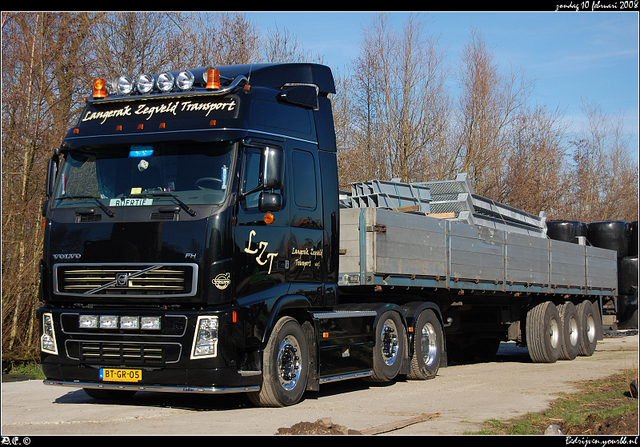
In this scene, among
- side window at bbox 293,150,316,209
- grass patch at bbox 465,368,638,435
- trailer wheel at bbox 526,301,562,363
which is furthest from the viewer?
trailer wheel at bbox 526,301,562,363

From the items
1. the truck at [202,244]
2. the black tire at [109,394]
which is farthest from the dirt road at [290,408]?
the truck at [202,244]

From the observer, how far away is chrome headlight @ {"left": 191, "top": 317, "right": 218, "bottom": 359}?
7.86 m

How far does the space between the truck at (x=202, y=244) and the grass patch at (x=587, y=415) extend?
258cm

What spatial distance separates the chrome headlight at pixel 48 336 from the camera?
839cm

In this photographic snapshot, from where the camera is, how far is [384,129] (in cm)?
3034

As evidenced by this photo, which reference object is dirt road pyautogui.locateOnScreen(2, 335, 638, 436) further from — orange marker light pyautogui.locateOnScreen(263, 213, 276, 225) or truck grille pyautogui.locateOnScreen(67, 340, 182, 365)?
orange marker light pyautogui.locateOnScreen(263, 213, 276, 225)

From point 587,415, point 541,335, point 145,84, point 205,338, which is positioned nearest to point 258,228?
point 205,338

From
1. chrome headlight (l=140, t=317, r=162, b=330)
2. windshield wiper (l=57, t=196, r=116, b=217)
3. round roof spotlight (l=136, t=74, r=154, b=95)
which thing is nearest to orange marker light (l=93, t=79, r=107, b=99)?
round roof spotlight (l=136, t=74, r=154, b=95)

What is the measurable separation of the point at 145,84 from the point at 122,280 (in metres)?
2.45

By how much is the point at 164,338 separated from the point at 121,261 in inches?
37.6

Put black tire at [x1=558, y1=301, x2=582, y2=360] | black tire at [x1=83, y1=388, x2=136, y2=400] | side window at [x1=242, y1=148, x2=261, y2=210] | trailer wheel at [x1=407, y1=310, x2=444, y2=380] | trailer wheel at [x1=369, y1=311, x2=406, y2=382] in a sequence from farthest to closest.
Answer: black tire at [x1=558, y1=301, x2=582, y2=360], trailer wheel at [x1=407, y1=310, x2=444, y2=380], trailer wheel at [x1=369, y1=311, x2=406, y2=382], black tire at [x1=83, y1=388, x2=136, y2=400], side window at [x1=242, y1=148, x2=261, y2=210]

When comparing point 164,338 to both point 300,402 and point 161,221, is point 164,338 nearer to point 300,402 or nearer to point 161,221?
point 161,221

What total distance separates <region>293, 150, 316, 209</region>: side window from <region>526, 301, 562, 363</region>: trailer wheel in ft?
28.5

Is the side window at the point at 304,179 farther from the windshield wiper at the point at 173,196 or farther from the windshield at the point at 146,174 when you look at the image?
the windshield wiper at the point at 173,196
